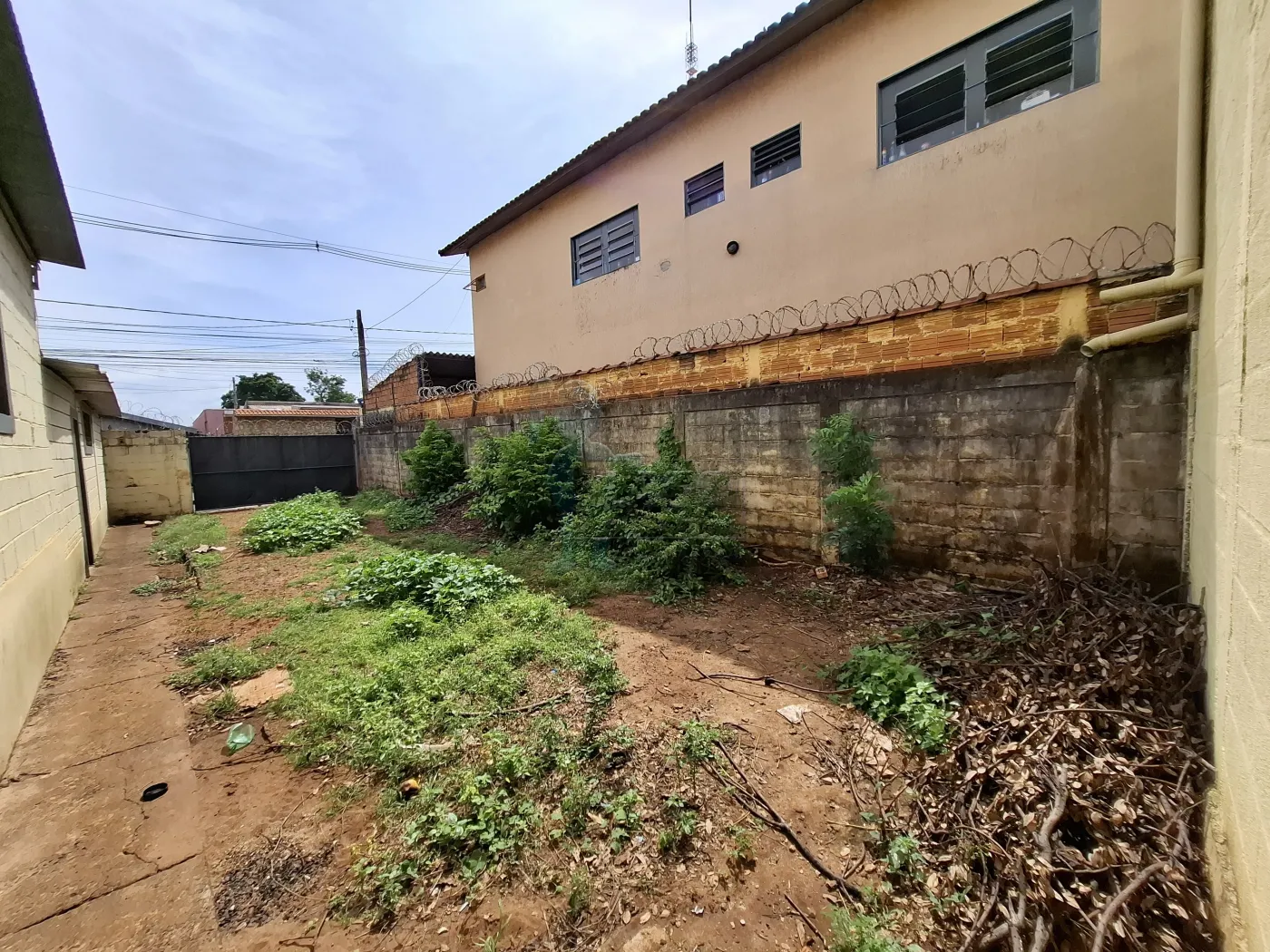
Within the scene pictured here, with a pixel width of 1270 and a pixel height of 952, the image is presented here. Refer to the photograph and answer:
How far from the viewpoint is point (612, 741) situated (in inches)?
86.3

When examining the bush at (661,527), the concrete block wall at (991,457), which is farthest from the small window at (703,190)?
the bush at (661,527)

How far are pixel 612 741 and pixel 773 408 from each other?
3052 millimetres

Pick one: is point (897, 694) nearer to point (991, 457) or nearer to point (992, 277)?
point (991, 457)

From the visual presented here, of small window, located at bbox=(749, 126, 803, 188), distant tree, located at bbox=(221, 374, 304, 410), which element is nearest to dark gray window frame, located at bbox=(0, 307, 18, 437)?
small window, located at bbox=(749, 126, 803, 188)

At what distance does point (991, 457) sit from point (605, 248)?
672cm

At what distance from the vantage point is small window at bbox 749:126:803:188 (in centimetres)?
567

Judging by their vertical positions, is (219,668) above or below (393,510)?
below

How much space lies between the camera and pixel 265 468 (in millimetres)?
11727

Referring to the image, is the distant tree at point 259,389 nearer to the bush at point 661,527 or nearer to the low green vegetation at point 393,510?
the low green vegetation at point 393,510

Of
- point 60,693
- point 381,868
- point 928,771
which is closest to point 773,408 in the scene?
point 928,771

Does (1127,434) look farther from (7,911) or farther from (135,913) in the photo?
(7,911)

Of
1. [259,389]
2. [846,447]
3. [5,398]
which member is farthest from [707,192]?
[259,389]

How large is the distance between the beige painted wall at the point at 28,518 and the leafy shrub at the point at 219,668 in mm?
642

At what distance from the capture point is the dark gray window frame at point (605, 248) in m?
7.70
